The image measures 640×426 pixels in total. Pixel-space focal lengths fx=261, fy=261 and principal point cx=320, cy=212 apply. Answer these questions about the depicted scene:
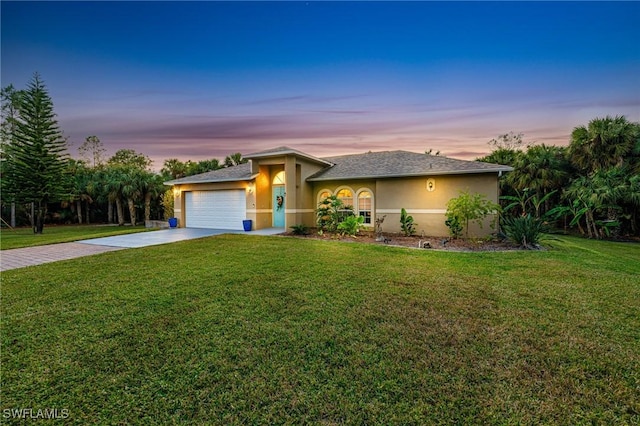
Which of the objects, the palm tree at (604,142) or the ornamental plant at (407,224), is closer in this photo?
the ornamental plant at (407,224)

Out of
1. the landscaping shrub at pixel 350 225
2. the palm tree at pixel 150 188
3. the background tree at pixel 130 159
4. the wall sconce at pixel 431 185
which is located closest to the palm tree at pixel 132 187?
the palm tree at pixel 150 188

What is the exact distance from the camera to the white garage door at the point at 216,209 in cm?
1541

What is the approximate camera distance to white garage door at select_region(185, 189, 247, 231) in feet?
50.5

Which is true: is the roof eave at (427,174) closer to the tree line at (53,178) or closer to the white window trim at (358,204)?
the white window trim at (358,204)

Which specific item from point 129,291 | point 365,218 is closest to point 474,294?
point 129,291

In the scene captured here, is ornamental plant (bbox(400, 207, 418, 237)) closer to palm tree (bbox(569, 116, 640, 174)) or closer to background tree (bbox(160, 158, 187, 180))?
palm tree (bbox(569, 116, 640, 174))

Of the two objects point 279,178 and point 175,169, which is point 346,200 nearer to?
point 279,178

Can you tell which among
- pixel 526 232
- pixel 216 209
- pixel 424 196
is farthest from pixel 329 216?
pixel 526 232

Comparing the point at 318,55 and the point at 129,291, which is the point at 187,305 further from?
the point at 318,55

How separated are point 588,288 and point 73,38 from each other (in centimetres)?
1859

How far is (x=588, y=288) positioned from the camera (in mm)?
5504

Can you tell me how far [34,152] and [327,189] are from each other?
19.9 m

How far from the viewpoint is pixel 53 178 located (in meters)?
18.4

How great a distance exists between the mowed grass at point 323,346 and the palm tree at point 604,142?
15.1m
